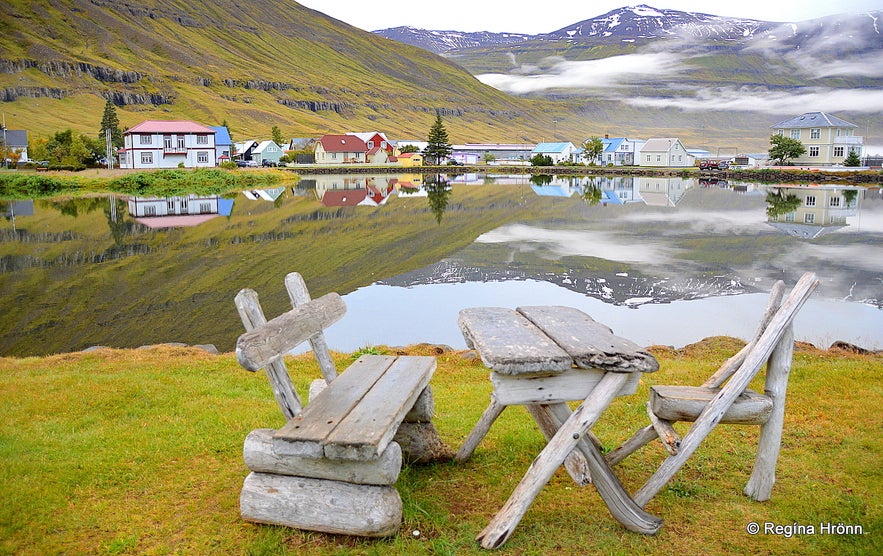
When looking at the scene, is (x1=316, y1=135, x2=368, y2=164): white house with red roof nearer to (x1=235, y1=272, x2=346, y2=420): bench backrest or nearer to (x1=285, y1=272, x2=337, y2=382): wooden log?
(x1=285, y1=272, x2=337, y2=382): wooden log

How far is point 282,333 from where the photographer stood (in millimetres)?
5020

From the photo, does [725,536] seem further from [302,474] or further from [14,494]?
[14,494]

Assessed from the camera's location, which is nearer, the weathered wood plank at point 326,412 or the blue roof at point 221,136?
the weathered wood plank at point 326,412

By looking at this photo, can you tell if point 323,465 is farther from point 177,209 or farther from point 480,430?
point 177,209

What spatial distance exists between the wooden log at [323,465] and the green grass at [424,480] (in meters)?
0.54

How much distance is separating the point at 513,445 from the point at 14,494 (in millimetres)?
4646

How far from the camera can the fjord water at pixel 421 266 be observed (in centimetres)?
1730

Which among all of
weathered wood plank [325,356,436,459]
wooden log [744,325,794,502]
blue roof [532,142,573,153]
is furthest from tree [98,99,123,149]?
wooden log [744,325,794,502]

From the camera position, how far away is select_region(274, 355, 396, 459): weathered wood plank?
15.6 ft

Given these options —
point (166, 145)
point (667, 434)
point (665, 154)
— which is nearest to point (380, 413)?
point (667, 434)

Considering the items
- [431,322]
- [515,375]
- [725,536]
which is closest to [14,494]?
[515,375]

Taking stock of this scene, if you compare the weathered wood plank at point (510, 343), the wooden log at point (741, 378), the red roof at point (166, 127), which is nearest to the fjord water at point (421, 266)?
the weathered wood plank at point (510, 343)

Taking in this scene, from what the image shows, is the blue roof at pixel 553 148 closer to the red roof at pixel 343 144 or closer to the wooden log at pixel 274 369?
the red roof at pixel 343 144

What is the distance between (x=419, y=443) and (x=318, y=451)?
203 centimetres
